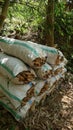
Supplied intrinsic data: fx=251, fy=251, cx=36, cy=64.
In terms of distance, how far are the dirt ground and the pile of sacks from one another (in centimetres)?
12

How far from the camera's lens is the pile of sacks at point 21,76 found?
2885 mm

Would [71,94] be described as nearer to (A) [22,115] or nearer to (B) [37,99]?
(B) [37,99]

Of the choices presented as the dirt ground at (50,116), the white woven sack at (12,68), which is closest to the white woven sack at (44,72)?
the white woven sack at (12,68)

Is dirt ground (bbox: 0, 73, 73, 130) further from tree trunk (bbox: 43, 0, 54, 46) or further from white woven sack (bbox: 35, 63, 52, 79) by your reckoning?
tree trunk (bbox: 43, 0, 54, 46)

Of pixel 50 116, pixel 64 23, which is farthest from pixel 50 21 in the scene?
pixel 50 116

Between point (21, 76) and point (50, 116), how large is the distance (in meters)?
0.85

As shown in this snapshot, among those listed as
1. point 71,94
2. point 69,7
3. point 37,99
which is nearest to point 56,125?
point 37,99

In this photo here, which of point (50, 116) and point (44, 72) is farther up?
point (44, 72)

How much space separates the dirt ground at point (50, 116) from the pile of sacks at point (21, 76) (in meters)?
0.12

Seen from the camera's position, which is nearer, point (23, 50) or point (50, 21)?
point (23, 50)

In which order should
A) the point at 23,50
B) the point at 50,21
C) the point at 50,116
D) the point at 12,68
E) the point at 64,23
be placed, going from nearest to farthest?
the point at 12,68 → the point at 23,50 → the point at 50,116 → the point at 50,21 → the point at 64,23

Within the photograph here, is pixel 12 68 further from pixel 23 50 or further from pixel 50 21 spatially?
pixel 50 21

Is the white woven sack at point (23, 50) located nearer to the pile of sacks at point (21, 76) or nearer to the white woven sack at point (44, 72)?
the pile of sacks at point (21, 76)

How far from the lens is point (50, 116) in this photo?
3.41m
